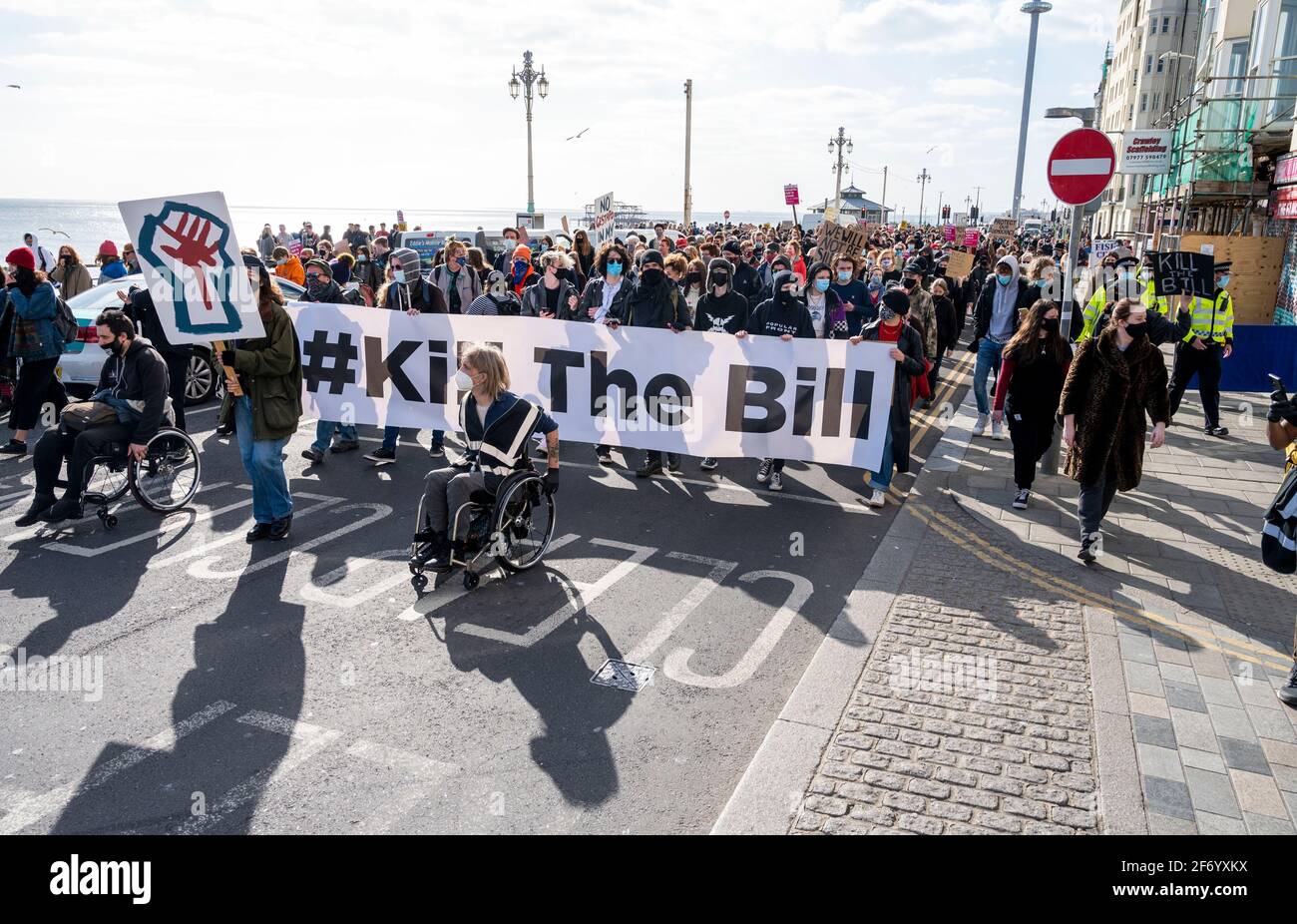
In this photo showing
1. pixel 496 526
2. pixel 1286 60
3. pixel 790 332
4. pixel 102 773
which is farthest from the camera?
pixel 1286 60

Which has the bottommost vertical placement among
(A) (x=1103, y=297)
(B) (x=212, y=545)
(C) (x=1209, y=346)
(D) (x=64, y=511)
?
(B) (x=212, y=545)

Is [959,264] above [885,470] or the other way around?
above

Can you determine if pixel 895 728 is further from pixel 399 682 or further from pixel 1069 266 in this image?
pixel 1069 266

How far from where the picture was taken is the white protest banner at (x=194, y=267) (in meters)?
7.00

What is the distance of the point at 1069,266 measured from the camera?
8648 mm

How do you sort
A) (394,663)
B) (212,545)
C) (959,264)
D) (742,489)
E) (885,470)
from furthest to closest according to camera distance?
(959,264) < (742,489) < (885,470) < (212,545) < (394,663)

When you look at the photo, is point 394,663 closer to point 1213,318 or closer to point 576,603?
point 576,603

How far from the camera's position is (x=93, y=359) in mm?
10867

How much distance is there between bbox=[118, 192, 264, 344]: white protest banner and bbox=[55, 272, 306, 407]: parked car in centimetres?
345

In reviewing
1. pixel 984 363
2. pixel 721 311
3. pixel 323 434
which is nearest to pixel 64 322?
pixel 323 434

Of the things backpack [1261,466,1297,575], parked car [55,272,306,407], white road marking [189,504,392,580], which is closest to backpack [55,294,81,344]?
parked car [55,272,306,407]

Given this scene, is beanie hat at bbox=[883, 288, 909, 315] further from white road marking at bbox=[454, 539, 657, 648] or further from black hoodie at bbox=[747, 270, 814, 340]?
white road marking at bbox=[454, 539, 657, 648]

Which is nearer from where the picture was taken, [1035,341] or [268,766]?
[268,766]

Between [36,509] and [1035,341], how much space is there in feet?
28.7
